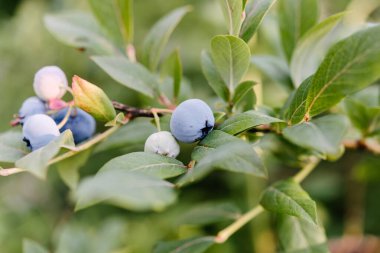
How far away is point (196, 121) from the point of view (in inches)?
Result: 32.3

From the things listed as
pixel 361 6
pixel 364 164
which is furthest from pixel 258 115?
pixel 361 6

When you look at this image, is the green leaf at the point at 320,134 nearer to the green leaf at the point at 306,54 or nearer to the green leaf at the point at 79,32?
the green leaf at the point at 306,54

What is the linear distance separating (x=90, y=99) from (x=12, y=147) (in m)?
0.20

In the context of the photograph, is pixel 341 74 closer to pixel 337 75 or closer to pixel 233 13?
pixel 337 75

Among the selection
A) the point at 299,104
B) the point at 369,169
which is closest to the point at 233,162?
the point at 299,104

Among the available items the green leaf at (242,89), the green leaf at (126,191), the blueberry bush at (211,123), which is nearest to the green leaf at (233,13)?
the blueberry bush at (211,123)

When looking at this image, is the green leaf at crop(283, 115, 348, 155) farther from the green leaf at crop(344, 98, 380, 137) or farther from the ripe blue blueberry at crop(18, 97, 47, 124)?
the ripe blue blueberry at crop(18, 97, 47, 124)

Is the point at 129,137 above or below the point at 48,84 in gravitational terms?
below

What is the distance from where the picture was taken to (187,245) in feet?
3.57

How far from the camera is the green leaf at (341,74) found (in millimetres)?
752

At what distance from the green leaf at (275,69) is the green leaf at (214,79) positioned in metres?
0.22

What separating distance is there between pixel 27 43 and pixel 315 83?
1800mm

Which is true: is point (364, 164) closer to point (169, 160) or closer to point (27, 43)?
point (169, 160)

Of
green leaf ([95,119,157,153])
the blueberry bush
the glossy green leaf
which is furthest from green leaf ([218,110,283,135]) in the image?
the glossy green leaf
